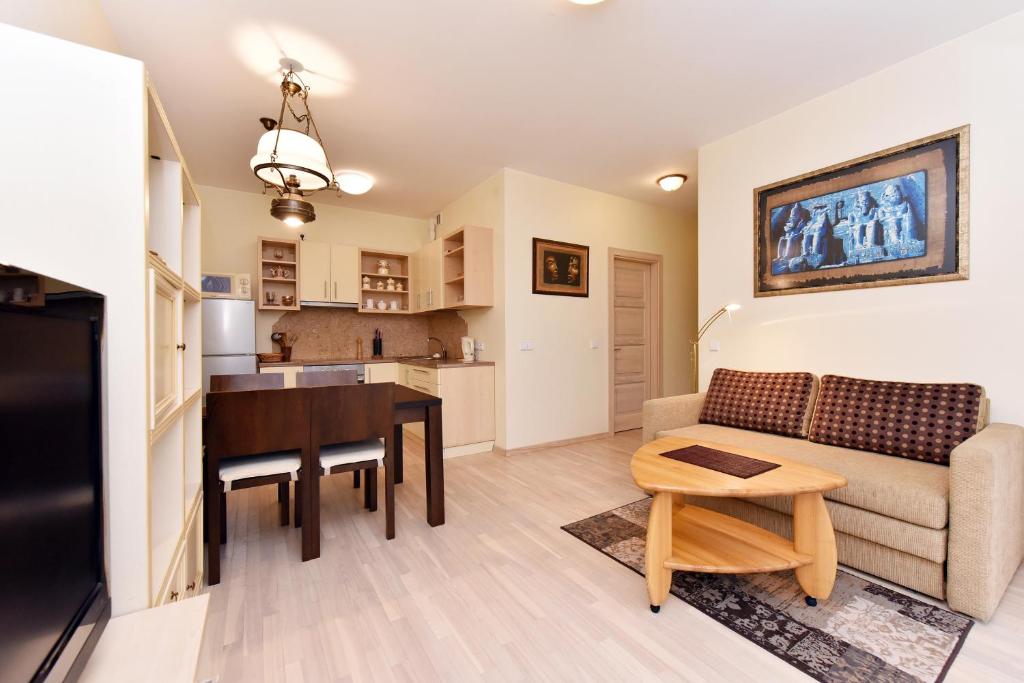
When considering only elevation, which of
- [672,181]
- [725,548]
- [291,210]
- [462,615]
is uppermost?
[672,181]

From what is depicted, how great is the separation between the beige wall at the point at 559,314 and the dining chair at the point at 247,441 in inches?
85.7

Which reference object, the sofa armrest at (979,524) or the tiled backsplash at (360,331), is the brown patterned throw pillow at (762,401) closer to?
the sofa armrest at (979,524)

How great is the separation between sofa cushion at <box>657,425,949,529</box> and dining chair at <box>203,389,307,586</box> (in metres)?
2.49

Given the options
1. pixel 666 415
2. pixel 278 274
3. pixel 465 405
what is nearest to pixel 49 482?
pixel 666 415

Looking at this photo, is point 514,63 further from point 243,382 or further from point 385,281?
point 385,281

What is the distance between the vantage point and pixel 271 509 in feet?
9.23

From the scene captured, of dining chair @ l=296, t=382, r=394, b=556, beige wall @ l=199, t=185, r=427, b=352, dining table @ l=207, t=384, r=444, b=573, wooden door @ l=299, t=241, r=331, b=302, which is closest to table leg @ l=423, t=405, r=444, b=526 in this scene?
dining table @ l=207, t=384, r=444, b=573

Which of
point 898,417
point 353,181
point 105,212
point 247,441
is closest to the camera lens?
point 105,212

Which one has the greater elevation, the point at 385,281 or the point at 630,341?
the point at 385,281

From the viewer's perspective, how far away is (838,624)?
5.36 ft

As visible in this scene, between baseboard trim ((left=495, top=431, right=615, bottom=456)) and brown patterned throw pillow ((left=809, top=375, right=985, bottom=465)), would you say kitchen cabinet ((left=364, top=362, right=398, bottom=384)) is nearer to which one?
baseboard trim ((left=495, top=431, right=615, bottom=456))

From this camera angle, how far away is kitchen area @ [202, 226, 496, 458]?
406 cm

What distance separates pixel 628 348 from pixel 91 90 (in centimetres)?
478

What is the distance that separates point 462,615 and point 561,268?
3.34 meters
